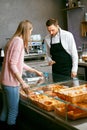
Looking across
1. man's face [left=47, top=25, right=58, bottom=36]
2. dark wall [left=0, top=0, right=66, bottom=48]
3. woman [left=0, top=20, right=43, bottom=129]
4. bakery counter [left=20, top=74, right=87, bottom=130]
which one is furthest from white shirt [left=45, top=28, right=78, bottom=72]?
dark wall [left=0, top=0, right=66, bottom=48]

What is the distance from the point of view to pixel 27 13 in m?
5.80

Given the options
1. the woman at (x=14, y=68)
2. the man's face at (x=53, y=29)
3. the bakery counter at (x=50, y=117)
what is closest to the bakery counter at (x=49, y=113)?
the bakery counter at (x=50, y=117)

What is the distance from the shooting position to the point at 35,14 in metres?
5.89

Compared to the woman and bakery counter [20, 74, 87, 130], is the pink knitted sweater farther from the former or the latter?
bakery counter [20, 74, 87, 130]

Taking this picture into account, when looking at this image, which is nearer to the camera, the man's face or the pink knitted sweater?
the pink knitted sweater

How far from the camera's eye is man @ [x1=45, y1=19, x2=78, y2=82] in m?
3.35

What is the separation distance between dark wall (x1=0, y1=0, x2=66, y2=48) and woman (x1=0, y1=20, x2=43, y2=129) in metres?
3.11

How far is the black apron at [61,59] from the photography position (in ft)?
11.5

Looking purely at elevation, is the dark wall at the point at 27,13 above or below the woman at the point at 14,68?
above

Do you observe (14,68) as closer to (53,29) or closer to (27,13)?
(53,29)

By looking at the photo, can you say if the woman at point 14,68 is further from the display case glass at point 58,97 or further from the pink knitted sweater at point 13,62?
the display case glass at point 58,97

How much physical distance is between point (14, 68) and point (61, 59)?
1255 millimetres

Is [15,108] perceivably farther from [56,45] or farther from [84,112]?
[56,45]

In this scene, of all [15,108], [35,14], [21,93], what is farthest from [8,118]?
[35,14]
